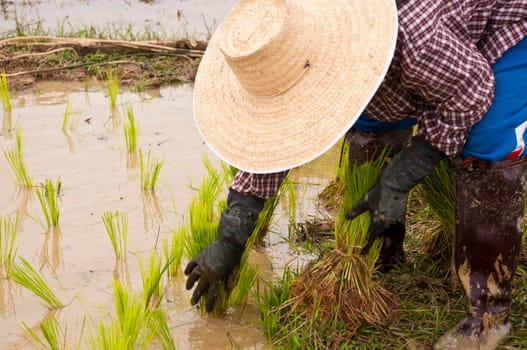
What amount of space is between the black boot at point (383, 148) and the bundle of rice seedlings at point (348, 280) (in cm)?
25

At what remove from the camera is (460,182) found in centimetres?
254

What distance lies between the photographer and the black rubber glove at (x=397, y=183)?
97.4 inches

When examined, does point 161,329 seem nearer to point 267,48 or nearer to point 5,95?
point 267,48

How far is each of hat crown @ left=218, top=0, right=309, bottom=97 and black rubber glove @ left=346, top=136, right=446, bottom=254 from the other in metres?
0.50

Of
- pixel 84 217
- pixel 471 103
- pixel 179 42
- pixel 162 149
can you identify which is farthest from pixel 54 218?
pixel 179 42

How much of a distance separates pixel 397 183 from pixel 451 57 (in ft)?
1.51

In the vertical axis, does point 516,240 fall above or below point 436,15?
below

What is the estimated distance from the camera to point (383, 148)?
298 cm

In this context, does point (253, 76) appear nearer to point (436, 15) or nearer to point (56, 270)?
point (436, 15)

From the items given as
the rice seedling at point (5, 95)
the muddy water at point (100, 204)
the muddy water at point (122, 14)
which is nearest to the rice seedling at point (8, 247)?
the muddy water at point (100, 204)

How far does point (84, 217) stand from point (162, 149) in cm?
88

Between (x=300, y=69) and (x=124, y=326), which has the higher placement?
(x=300, y=69)

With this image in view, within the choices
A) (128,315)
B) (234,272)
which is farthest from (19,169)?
(128,315)

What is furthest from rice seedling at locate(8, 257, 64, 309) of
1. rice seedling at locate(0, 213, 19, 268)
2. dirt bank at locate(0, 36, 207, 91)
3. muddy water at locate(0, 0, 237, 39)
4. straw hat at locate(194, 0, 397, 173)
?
muddy water at locate(0, 0, 237, 39)
